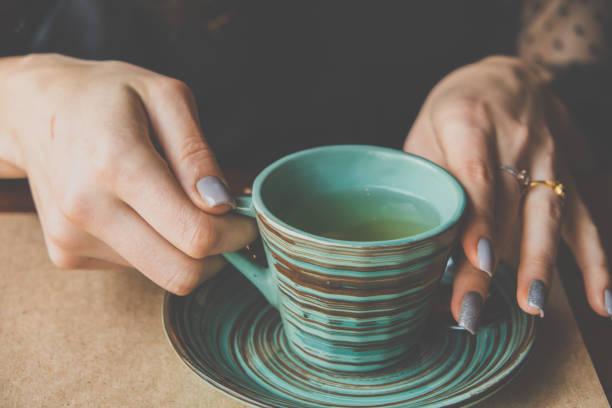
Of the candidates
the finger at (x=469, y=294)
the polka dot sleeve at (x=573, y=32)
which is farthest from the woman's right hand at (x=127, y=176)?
the polka dot sleeve at (x=573, y=32)

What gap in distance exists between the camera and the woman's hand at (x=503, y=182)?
523 millimetres

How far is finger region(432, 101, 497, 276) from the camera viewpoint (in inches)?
20.1

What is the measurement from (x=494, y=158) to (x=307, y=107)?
62 centimetres

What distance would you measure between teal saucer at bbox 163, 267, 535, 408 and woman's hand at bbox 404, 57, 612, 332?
0.04 m

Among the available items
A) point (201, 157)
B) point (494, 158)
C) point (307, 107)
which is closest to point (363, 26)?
point (307, 107)

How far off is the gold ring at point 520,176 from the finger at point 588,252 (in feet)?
0.32

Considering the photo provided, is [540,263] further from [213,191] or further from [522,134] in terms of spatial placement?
[213,191]

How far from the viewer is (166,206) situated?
49 cm

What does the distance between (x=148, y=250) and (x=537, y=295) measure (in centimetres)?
41

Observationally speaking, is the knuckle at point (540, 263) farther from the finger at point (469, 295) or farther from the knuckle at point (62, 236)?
the knuckle at point (62, 236)

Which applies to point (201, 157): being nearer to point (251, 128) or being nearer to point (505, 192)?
point (505, 192)

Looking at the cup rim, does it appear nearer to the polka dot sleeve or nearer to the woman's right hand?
the woman's right hand

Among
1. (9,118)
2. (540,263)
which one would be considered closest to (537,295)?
(540,263)

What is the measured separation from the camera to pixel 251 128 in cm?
117
